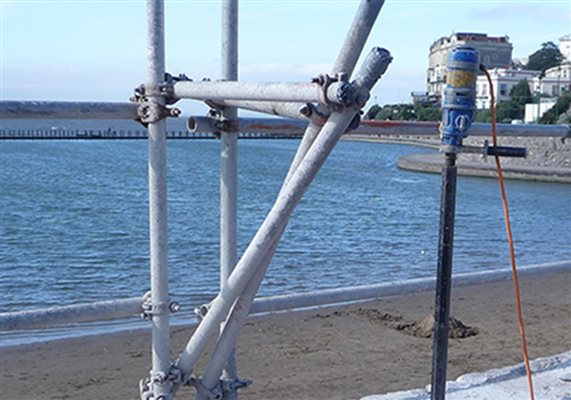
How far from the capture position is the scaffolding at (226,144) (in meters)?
2.39

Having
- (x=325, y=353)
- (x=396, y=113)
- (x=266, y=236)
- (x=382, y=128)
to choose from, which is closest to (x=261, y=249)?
(x=266, y=236)

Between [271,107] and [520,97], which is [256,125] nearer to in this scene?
[271,107]

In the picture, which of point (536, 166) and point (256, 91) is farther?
point (536, 166)

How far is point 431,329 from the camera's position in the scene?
10.5 metres

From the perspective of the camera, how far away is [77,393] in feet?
29.2

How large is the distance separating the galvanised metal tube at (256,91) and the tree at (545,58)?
4825 inches

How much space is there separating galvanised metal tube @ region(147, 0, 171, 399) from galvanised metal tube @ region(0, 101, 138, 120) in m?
0.11

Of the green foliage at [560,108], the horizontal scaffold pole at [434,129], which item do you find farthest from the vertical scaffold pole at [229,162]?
the green foliage at [560,108]

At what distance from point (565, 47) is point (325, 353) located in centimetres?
12053

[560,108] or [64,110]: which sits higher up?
[560,108]

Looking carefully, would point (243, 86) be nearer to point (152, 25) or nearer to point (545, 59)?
point (152, 25)

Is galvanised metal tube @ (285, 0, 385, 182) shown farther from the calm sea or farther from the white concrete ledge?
the calm sea

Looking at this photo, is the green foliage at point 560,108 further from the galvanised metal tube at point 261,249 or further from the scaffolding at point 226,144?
the galvanised metal tube at point 261,249

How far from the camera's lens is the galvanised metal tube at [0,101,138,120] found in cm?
252
